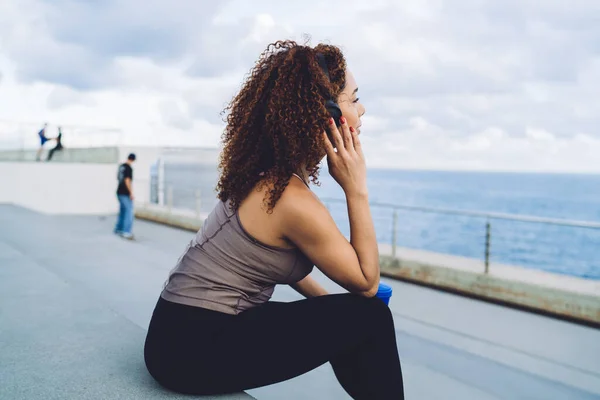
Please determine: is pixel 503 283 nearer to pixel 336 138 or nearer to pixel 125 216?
pixel 336 138

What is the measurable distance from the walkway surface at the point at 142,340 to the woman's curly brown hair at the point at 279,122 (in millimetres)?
713

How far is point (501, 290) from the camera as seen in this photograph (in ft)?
17.9

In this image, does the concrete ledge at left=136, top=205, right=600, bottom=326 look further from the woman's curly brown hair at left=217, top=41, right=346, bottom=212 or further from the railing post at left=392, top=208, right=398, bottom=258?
the woman's curly brown hair at left=217, top=41, right=346, bottom=212

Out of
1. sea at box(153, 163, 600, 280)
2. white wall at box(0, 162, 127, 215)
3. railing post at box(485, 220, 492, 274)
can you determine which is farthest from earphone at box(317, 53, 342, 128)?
white wall at box(0, 162, 127, 215)

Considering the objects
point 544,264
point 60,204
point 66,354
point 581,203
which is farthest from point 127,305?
point 581,203

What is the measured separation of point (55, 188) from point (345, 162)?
46.4 ft

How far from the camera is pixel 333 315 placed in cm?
139

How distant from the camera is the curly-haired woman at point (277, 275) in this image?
1378mm

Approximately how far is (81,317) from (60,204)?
41.4 feet

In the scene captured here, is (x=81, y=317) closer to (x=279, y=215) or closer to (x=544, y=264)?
(x=279, y=215)

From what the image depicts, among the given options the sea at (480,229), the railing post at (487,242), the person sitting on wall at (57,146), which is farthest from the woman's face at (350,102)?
the person sitting on wall at (57,146)

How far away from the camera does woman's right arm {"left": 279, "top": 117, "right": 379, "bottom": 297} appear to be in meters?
1.35

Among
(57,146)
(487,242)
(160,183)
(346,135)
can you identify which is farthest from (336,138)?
(57,146)

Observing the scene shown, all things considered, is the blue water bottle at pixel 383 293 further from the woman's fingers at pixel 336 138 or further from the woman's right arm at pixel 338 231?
the woman's fingers at pixel 336 138
